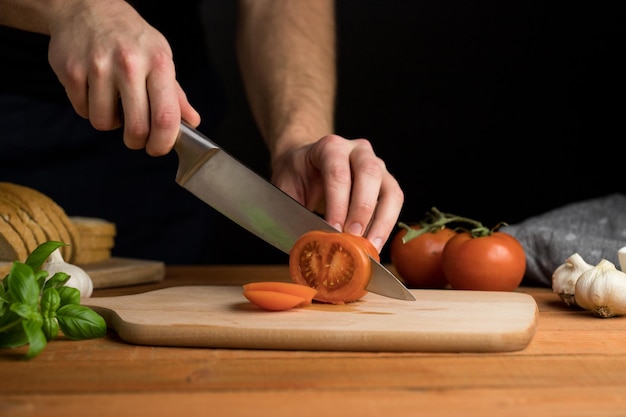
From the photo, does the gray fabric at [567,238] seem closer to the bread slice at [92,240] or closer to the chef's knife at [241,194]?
the chef's knife at [241,194]

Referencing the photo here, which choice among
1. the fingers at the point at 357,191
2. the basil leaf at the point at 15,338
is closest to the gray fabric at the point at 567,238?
the fingers at the point at 357,191

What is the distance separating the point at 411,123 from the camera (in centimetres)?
382

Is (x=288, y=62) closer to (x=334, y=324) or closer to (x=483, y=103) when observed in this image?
(x=334, y=324)

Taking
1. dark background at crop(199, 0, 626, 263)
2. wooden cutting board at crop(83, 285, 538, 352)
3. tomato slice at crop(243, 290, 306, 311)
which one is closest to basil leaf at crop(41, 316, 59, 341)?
wooden cutting board at crop(83, 285, 538, 352)

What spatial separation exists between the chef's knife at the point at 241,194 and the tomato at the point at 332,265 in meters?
0.10

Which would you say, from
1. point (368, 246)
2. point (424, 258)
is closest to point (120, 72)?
point (368, 246)

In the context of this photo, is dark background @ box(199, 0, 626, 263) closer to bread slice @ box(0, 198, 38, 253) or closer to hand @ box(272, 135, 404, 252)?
hand @ box(272, 135, 404, 252)

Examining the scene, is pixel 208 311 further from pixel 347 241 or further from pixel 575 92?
pixel 575 92

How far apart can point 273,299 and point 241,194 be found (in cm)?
38

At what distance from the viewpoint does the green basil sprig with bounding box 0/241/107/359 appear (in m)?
1.26

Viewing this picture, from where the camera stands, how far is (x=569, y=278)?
5.89ft

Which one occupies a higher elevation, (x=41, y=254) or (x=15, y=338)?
(x=41, y=254)

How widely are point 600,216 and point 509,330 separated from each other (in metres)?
1.27

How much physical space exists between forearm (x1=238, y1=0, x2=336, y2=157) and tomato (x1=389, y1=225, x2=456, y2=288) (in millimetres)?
418
